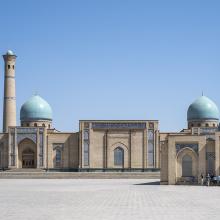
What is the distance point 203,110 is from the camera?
195 ft

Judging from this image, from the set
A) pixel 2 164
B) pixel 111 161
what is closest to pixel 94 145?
pixel 111 161

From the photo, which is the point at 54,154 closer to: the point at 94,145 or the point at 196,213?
the point at 94,145

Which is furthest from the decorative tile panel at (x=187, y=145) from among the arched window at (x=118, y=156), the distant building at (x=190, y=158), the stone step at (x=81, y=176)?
the arched window at (x=118, y=156)

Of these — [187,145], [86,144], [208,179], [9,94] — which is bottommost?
[208,179]

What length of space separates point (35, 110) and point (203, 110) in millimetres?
17580

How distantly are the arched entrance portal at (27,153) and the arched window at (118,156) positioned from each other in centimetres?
775

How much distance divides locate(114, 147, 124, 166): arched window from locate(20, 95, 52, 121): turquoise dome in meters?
10.3

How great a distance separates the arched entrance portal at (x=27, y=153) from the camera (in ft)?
180

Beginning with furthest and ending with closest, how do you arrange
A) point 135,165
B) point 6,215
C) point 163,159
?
1. point 135,165
2. point 163,159
3. point 6,215

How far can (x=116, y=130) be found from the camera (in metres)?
54.3

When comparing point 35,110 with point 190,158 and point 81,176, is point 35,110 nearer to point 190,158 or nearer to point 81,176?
point 81,176

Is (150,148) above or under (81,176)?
above

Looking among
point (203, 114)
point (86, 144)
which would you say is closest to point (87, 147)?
point (86, 144)

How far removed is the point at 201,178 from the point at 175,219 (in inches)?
782
